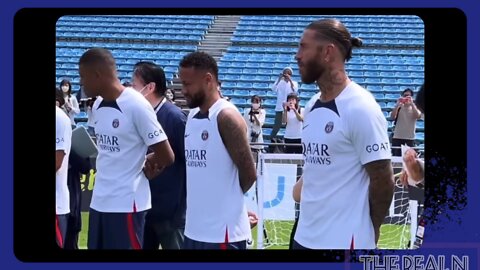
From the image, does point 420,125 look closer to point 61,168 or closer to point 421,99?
point 421,99

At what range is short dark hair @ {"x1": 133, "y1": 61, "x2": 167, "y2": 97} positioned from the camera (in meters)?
2.58

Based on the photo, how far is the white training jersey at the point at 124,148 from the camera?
2.90m

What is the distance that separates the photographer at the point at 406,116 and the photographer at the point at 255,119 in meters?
0.42

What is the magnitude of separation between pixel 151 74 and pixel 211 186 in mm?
460

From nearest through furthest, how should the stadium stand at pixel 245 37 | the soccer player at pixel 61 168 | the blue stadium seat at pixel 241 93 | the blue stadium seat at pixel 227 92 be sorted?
the stadium stand at pixel 245 37 < the soccer player at pixel 61 168 < the blue stadium seat at pixel 241 93 < the blue stadium seat at pixel 227 92

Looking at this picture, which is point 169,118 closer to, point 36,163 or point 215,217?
point 215,217

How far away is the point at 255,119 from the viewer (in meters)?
2.76

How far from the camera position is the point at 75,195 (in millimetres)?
2742

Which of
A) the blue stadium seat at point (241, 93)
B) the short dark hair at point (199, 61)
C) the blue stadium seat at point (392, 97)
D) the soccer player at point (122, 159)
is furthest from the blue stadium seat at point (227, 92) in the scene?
the blue stadium seat at point (392, 97)

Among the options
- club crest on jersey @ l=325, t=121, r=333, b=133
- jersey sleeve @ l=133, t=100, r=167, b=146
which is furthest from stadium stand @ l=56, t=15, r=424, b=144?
jersey sleeve @ l=133, t=100, r=167, b=146

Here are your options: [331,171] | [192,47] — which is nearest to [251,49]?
[192,47]

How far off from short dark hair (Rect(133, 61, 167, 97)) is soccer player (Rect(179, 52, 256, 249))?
0.29 ft

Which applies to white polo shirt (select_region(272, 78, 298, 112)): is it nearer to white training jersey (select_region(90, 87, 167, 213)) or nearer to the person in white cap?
the person in white cap

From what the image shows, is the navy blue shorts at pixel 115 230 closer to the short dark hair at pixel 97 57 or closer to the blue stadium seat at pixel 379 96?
the short dark hair at pixel 97 57
